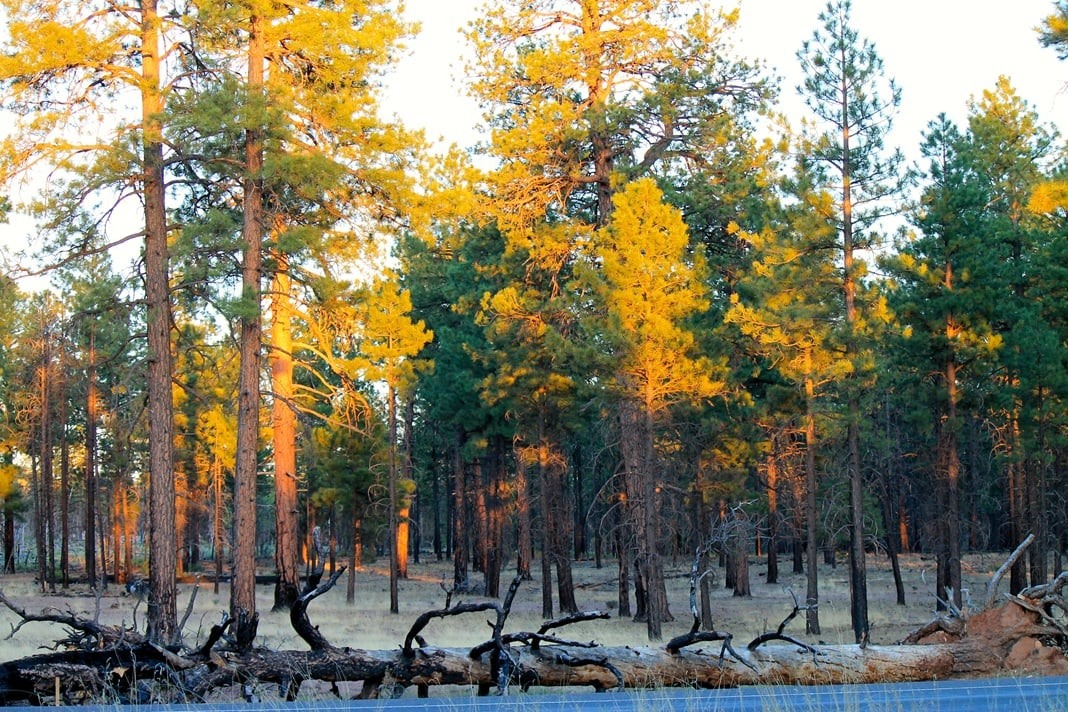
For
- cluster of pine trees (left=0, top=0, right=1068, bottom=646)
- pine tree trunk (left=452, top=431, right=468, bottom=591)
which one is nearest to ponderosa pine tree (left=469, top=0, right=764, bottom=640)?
cluster of pine trees (left=0, top=0, right=1068, bottom=646)

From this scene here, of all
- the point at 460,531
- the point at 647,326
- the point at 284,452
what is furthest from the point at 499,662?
the point at 460,531

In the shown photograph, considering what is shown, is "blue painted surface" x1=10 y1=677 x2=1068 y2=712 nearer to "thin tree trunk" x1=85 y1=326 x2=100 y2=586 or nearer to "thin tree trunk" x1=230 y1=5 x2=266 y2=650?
"thin tree trunk" x1=230 y1=5 x2=266 y2=650

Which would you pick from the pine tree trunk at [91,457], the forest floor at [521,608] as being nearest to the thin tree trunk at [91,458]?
the pine tree trunk at [91,457]

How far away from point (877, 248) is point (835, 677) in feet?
53.2

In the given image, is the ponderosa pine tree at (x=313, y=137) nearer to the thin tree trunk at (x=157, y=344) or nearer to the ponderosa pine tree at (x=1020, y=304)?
Result: the thin tree trunk at (x=157, y=344)

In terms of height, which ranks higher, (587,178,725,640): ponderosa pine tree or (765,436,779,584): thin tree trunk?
(587,178,725,640): ponderosa pine tree

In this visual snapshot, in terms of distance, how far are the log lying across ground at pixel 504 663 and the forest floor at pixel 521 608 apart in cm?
98

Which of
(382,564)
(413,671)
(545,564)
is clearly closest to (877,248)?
(545,564)

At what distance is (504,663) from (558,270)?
16727 millimetres

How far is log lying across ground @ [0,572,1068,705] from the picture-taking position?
34.6ft

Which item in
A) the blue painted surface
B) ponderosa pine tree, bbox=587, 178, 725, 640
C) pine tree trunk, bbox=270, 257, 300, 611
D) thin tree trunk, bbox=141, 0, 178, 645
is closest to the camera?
the blue painted surface

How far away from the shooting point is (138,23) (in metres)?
17.1

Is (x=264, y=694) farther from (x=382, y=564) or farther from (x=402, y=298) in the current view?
(x=382, y=564)

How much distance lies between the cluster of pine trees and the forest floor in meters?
1.52
